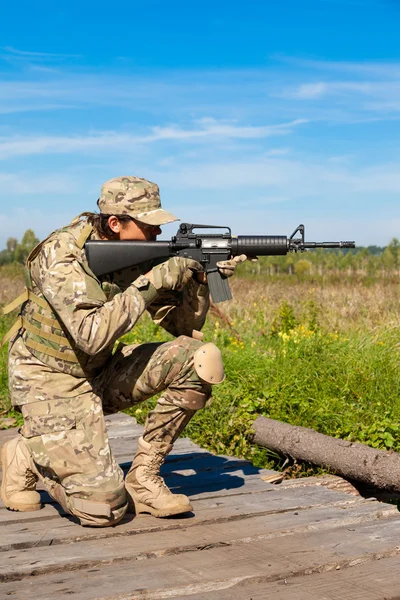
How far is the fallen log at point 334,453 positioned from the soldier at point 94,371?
146cm

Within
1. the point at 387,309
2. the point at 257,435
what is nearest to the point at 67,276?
the point at 257,435

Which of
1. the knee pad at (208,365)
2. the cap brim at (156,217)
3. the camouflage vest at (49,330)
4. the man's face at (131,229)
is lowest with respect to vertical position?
the knee pad at (208,365)

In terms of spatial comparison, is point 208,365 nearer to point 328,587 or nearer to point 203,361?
point 203,361

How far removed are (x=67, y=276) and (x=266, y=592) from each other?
1747 millimetres

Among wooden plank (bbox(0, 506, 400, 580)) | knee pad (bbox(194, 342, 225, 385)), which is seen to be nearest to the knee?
knee pad (bbox(194, 342, 225, 385))

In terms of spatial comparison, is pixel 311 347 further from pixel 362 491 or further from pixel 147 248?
pixel 147 248

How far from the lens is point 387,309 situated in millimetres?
11484

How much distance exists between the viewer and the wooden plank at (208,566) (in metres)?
3.08

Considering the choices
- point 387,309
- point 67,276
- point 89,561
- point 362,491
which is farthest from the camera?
point 387,309

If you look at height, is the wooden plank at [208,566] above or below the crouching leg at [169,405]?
below

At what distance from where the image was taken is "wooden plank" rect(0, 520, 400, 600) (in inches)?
121

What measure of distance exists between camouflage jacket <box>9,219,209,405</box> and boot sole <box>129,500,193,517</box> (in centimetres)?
68

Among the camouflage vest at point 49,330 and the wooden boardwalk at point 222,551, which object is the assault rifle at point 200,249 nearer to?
the camouflage vest at point 49,330

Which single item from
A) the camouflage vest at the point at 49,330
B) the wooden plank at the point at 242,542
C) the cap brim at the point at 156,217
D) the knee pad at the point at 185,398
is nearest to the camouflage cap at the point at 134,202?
the cap brim at the point at 156,217
